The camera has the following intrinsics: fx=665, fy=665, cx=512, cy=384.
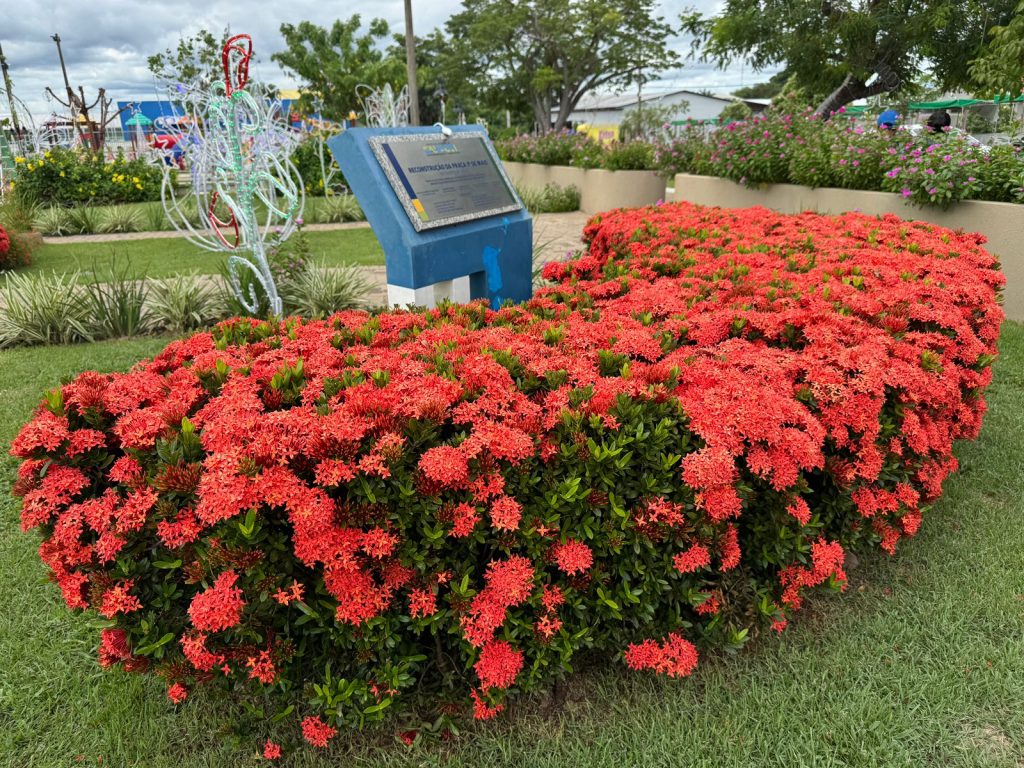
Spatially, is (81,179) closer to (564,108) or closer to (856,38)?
(856,38)

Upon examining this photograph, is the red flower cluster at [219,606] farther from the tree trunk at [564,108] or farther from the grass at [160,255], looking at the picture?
the tree trunk at [564,108]

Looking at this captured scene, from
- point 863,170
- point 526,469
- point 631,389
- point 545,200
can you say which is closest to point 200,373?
point 526,469

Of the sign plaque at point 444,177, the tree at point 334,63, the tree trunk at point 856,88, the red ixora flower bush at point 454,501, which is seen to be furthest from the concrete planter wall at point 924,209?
the tree at point 334,63

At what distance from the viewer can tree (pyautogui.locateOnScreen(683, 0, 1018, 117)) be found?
1363cm

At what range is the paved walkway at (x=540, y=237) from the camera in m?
8.35

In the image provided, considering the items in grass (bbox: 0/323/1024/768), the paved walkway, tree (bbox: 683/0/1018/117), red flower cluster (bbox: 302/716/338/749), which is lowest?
grass (bbox: 0/323/1024/768)

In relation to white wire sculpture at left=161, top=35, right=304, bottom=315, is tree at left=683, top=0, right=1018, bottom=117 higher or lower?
higher

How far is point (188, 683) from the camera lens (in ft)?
6.33

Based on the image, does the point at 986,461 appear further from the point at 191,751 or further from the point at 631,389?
the point at 191,751

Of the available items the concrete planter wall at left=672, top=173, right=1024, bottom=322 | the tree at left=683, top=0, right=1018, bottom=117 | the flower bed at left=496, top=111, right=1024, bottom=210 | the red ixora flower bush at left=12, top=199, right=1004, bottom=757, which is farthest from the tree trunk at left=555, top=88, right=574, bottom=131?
the red ixora flower bush at left=12, top=199, right=1004, bottom=757

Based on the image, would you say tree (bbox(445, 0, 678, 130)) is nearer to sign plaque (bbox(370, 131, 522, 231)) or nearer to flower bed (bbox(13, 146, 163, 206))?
flower bed (bbox(13, 146, 163, 206))

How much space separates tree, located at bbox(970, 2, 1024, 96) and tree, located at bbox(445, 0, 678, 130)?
24476 millimetres

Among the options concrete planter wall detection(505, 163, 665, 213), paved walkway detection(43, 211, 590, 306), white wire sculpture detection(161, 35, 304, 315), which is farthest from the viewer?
concrete planter wall detection(505, 163, 665, 213)

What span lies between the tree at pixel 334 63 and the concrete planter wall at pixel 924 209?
80.8 feet
